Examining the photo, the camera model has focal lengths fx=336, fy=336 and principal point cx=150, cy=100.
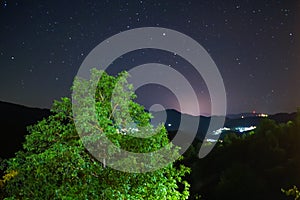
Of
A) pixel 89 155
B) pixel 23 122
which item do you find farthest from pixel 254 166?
pixel 23 122

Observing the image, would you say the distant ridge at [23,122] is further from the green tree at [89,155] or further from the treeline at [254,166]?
the treeline at [254,166]

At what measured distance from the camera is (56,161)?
17.6ft

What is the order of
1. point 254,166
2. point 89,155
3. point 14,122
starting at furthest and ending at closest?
point 14,122
point 254,166
point 89,155

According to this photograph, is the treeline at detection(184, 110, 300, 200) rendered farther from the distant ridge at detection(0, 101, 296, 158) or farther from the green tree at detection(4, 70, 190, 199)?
the green tree at detection(4, 70, 190, 199)

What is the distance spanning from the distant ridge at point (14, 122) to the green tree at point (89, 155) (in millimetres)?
23607

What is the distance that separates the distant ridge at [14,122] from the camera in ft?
133

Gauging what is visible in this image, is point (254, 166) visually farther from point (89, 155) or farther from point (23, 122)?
point (23, 122)

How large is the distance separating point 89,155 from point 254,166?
57.4ft

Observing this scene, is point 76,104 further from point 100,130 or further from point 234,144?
point 234,144

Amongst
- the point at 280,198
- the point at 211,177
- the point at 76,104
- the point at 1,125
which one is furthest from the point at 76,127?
the point at 1,125

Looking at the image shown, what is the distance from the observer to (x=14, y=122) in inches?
2628

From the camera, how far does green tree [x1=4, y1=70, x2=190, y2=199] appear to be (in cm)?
530

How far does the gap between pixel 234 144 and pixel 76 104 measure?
→ 19.1 meters

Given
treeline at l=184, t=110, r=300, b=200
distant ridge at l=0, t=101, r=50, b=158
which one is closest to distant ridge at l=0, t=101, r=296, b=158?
distant ridge at l=0, t=101, r=50, b=158
